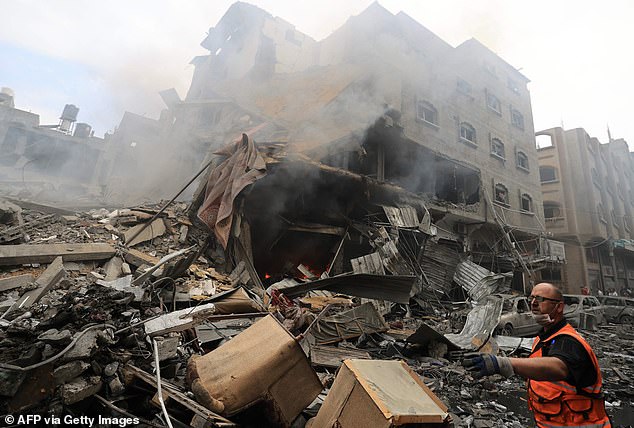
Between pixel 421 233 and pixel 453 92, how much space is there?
35.6ft

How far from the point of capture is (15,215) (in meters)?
8.13

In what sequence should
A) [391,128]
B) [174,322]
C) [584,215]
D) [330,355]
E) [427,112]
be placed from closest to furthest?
[174,322] < [330,355] < [391,128] < [427,112] < [584,215]

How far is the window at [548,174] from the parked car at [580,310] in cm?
1646

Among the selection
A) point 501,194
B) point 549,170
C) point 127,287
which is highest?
point 549,170

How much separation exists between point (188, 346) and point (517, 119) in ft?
81.7

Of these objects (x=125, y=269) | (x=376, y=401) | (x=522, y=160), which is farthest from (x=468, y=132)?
(x=376, y=401)

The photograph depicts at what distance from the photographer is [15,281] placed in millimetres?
5383

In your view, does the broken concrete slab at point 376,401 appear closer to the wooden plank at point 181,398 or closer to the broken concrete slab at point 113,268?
the wooden plank at point 181,398

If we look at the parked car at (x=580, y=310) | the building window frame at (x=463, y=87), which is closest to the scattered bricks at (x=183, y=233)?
the parked car at (x=580, y=310)

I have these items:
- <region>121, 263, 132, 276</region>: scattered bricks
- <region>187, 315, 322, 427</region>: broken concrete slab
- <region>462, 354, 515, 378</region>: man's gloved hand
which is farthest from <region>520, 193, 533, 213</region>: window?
<region>187, 315, 322, 427</region>: broken concrete slab

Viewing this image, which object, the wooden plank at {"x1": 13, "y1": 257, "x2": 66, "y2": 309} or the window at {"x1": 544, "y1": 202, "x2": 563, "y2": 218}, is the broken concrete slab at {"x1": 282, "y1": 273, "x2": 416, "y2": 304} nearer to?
the wooden plank at {"x1": 13, "y1": 257, "x2": 66, "y2": 309}

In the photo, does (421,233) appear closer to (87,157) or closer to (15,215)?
(15,215)

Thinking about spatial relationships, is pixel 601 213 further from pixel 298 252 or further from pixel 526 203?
pixel 298 252

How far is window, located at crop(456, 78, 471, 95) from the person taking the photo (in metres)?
18.6
